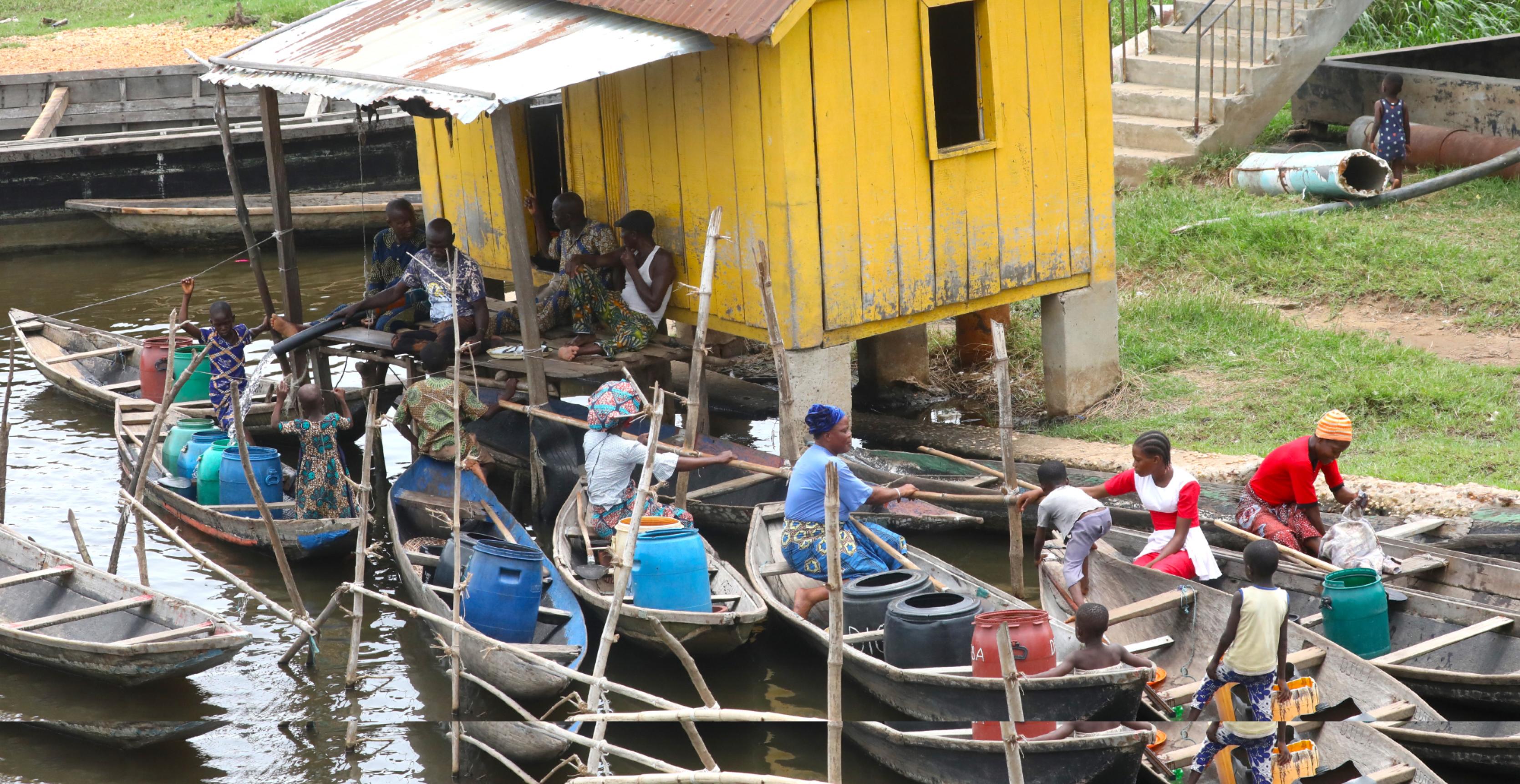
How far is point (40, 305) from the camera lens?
17297mm

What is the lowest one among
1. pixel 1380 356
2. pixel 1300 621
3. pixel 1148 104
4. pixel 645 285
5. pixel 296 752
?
pixel 296 752

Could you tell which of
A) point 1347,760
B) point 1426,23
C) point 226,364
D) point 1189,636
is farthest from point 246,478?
point 1426,23

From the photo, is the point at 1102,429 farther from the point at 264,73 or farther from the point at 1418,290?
the point at 264,73

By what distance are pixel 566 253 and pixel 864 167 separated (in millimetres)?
2801

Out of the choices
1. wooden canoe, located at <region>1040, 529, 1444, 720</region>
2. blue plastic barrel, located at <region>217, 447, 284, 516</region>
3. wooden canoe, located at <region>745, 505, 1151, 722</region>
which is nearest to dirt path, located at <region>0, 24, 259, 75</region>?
blue plastic barrel, located at <region>217, 447, 284, 516</region>

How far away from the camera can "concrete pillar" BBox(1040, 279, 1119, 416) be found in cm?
1107

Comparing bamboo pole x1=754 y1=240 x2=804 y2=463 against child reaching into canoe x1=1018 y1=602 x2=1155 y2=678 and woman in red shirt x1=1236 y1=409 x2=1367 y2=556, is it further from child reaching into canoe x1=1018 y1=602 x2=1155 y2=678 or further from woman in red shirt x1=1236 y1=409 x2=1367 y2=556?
child reaching into canoe x1=1018 y1=602 x2=1155 y2=678

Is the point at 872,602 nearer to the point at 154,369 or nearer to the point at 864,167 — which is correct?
the point at 864,167

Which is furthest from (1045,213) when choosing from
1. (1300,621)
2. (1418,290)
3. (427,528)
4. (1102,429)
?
(427,528)

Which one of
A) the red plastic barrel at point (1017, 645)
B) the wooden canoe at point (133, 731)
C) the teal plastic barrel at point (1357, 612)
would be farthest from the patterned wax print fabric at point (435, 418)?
the teal plastic barrel at point (1357, 612)

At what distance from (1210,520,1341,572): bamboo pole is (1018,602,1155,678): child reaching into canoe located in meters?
1.64

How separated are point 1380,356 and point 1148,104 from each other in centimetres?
638

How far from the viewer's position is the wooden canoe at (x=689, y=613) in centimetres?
737

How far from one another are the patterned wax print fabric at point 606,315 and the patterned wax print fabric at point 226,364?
2650mm
